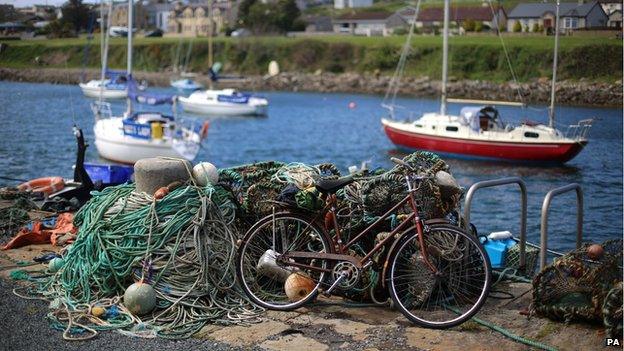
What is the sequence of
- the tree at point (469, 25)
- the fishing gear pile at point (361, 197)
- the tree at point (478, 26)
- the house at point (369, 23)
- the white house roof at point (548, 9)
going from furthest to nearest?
the house at point (369, 23)
the tree at point (469, 25)
the tree at point (478, 26)
the white house roof at point (548, 9)
the fishing gear pile at point (361, 197)

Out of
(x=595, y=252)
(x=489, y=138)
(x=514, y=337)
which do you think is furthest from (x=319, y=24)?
(x=514, y=337)

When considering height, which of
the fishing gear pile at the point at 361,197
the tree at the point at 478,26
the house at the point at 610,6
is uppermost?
the tree at the point at 478,26

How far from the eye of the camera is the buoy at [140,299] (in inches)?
267

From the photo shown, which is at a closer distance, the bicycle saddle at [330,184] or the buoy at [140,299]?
the buoy at [140,299]

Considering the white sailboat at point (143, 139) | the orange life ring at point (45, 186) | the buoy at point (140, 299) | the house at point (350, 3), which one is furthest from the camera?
the house at point (350, 3)

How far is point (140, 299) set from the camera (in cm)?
678

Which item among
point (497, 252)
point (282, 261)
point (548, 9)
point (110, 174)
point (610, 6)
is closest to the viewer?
point (282, 261)

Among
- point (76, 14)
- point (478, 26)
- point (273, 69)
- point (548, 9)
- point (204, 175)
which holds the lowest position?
point (273, 69)

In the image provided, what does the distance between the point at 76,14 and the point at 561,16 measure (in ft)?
62.5

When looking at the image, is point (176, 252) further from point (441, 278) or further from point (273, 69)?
point (273, 69)

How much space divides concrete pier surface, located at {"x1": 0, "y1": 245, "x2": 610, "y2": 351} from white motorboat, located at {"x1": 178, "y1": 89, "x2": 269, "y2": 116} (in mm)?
55791

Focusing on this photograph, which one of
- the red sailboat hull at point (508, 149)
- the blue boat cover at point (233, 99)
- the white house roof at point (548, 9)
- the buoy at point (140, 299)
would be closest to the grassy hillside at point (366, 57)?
the white house roof at point (548, 9)

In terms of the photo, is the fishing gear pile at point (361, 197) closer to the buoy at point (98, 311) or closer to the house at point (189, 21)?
the buoy at point (98, 311)

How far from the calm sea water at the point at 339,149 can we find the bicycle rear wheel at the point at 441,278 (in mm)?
13869
